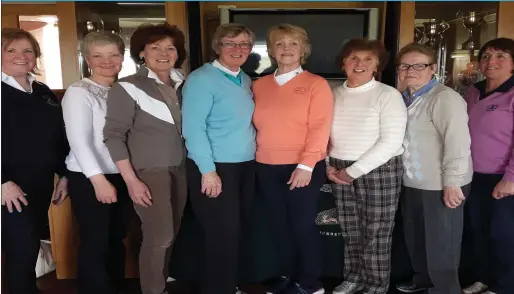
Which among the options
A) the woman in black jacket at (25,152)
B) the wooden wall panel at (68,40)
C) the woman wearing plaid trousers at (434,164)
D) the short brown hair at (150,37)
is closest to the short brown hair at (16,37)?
the woman in black jacket at (25,152)

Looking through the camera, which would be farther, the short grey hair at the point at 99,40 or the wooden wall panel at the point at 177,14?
the wooden wall panel at the point at 177,14

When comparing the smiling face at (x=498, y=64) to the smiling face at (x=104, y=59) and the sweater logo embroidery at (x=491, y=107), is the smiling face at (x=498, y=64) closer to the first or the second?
the sweater logo embroidery at (x=491, y=107)

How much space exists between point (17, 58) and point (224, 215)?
3.16 ft

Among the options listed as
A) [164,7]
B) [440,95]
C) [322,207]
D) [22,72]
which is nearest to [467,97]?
[440,95]

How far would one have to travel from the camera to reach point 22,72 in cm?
154

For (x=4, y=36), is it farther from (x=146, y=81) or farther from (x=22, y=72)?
(x=146, y=81)

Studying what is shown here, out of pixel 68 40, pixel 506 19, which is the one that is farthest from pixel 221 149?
pixel 506 19

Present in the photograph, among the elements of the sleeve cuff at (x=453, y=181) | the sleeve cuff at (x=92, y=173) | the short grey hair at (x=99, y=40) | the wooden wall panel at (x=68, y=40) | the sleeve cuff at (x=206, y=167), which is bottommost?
the sleeve cuff at (x=453, y=181)

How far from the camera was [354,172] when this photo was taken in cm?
161

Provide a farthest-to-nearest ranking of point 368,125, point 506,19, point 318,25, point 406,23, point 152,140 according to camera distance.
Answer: point 318,25, point 406,23, point 506,19, point 368,125, point 152,140

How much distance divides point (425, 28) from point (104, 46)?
2478mm

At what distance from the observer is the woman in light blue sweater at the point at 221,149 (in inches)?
59.2

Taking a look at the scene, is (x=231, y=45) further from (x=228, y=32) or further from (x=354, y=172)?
(x=354, y=172)

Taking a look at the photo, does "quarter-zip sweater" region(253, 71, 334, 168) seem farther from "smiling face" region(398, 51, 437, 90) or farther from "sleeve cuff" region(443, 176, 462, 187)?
"sleeve cuff" region(443, 176, 462, 187)
